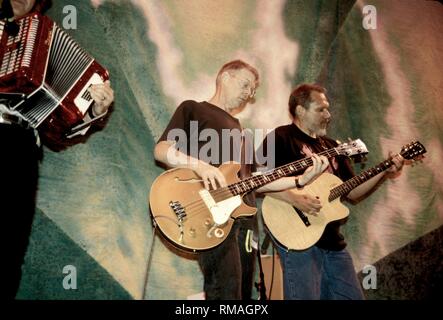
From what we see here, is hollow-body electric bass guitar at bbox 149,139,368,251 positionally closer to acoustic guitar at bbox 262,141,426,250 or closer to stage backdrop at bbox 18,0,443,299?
acoustic guitar at bbox 262,141,426,250

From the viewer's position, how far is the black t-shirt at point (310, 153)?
9.23 ft

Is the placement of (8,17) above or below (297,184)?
above

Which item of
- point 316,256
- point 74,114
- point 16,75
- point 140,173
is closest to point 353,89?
point 316,256

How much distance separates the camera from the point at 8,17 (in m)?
2.05

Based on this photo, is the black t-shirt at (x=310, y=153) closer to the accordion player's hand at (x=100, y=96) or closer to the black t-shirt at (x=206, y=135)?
the black t-shirt at (x=206, y=135)

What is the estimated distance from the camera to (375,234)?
357 centimetres

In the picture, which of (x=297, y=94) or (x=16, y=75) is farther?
(x=297, y=94)

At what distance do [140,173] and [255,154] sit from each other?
0.84 metres

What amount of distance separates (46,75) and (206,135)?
3.23ft

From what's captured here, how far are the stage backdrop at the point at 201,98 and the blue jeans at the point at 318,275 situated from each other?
0.79 m

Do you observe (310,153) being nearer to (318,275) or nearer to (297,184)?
(297,184)

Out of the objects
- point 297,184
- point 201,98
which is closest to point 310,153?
point 297,184
